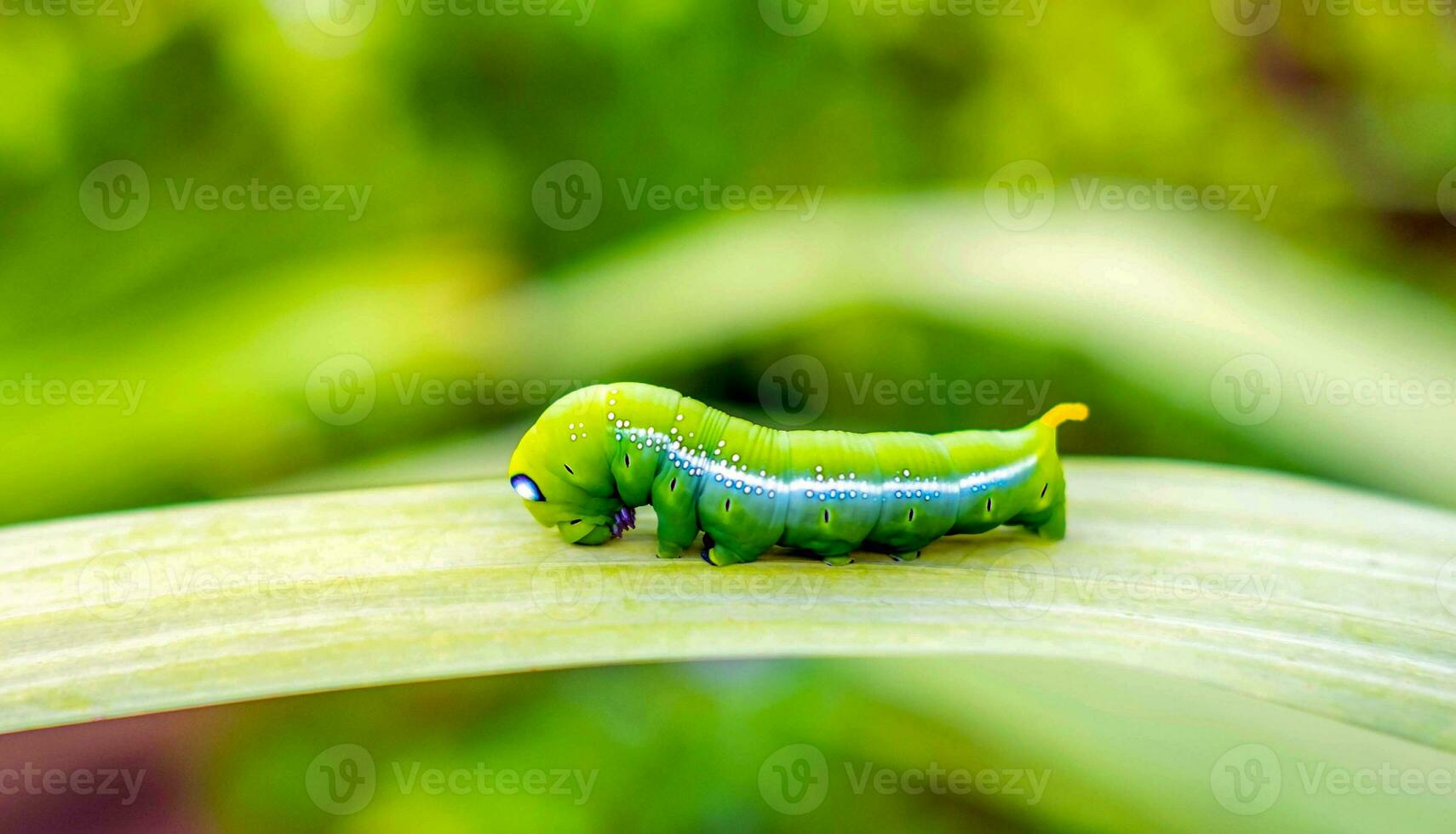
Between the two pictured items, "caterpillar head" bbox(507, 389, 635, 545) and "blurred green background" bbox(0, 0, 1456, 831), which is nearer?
"blurred green background" bbox(0, 0, 1456, 831)

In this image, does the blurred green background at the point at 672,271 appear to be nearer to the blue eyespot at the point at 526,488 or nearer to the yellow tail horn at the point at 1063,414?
the yellow tail horn at the point at 1063,414

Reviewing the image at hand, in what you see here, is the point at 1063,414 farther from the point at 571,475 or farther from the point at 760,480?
the point at 571,475

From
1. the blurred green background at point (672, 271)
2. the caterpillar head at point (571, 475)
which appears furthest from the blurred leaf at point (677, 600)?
the blurred green background at point (672, 271)

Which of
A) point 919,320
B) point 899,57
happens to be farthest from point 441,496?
point 899,57

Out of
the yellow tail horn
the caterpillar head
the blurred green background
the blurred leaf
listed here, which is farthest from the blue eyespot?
the yellow tail horn

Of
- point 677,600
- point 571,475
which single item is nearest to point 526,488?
point 571,475

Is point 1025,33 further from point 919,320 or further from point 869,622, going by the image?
point 869,622

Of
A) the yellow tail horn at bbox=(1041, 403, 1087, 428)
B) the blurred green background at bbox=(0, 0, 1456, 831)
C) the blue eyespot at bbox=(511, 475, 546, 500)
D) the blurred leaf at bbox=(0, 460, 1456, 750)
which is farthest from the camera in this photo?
the yellow tail horn at bbox=(1041, 403, 1087, 428)

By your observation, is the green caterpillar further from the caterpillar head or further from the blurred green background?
the blurred green background
